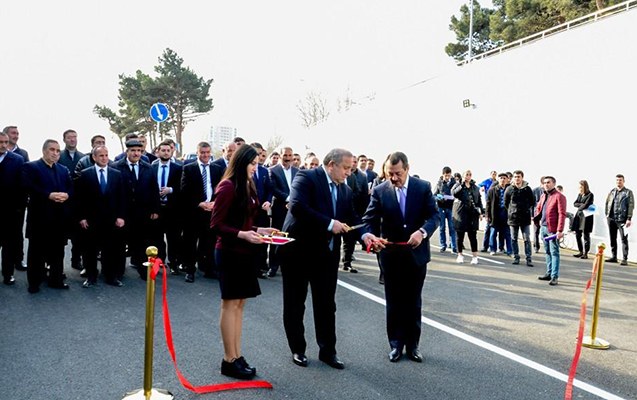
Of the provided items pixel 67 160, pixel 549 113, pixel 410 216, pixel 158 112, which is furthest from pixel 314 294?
pixel 549 113

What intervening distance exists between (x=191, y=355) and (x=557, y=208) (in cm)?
737

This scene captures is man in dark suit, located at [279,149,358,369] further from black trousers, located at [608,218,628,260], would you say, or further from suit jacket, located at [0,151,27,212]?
black trousers, located at [608,218,628,260]

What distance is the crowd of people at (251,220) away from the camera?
183 inches

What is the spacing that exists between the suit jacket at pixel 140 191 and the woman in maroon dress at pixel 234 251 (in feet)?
13.8

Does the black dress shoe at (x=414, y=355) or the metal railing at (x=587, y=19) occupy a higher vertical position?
the metal railing at (x=587, y=19)

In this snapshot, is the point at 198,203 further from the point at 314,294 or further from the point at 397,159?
the point at 397,159

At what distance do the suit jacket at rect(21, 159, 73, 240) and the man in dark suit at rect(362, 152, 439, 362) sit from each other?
4804 mm

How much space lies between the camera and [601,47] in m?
15.6

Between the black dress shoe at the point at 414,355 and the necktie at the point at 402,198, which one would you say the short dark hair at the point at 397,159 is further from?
the black dress shoe at the point at 414,355

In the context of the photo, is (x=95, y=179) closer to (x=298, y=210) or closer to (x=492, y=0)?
(x=298, y=210)

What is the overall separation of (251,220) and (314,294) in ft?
3.26

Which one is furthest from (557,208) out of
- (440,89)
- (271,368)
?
(440,89)

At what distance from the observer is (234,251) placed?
4.52 metres

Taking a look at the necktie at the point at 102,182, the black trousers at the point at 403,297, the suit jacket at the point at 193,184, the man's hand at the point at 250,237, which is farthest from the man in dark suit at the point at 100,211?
the black trousers at the point at 403,297
